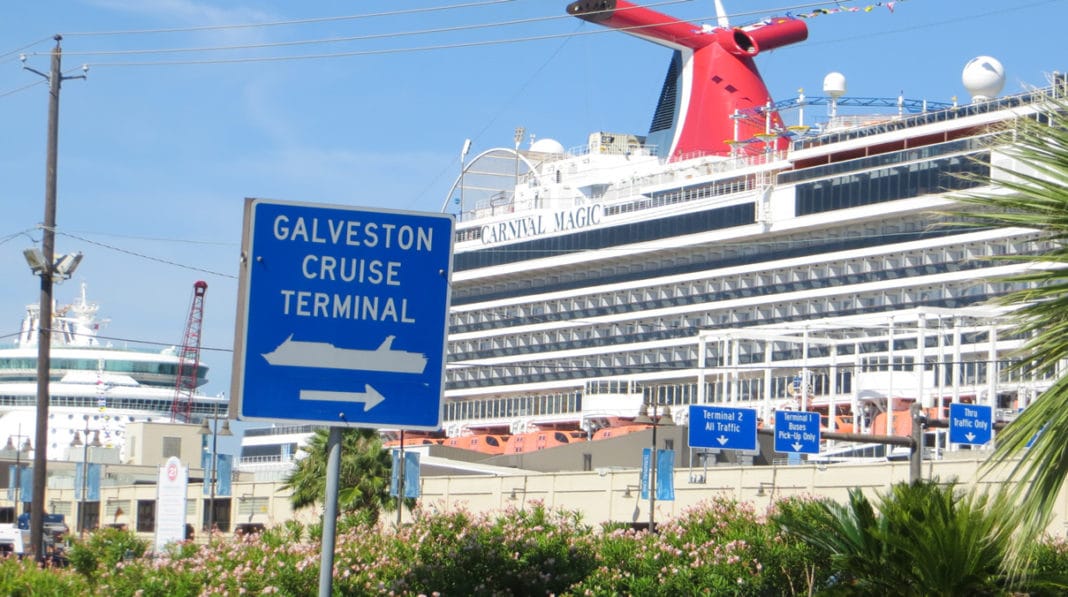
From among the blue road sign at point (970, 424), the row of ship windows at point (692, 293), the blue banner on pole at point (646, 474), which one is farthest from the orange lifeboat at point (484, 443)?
the blue road sign at point (970, 424)

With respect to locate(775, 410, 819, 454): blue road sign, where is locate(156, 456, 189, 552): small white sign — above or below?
below

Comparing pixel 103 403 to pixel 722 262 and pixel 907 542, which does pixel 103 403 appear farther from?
pixel 907 542

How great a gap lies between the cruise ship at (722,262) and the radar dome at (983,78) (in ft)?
0.36

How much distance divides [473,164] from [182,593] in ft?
258

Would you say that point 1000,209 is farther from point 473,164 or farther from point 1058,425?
point 473,164

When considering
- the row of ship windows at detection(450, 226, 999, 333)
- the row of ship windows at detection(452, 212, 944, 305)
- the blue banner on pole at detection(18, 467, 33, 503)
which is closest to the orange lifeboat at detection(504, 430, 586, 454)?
the row of ship windows at detection(450, 226, 999, 333)

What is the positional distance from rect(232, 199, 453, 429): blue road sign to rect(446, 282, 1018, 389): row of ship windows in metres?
52.0

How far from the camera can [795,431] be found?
37094 mm

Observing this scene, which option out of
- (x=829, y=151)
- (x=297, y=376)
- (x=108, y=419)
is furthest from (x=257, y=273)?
(x=108, y=419)

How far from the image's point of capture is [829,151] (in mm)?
67312

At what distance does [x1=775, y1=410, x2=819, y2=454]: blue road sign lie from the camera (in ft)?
122

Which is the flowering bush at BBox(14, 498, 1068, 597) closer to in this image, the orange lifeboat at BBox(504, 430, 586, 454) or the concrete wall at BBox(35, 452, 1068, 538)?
the concrete wall at BBox(35, 452, 1068, 538)

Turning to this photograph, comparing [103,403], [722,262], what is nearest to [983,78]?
[722,262]

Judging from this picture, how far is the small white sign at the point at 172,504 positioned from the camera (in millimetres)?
24953
